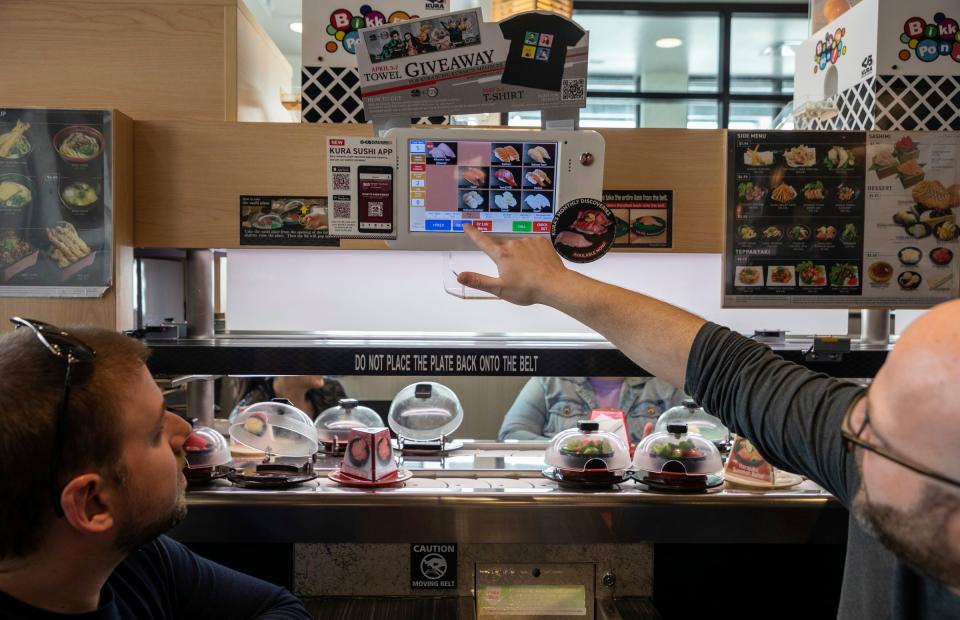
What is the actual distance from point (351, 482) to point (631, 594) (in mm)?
823

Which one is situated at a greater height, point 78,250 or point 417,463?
point 78,250

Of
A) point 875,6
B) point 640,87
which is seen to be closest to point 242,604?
point 875,6

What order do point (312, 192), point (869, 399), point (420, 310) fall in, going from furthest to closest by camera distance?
point (420, 310), point (312, 192), point (869, 399)

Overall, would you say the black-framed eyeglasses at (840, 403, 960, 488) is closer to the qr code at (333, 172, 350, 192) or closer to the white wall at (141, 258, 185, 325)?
the qr code at (333, 172, 350, 192)

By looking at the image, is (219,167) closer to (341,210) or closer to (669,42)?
(341,210)

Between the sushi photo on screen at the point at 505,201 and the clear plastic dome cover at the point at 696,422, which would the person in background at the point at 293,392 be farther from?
the sushi photo on screen at the point at 505,201

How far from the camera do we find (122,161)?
6.68 feet

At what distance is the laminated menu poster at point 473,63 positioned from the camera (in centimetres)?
171

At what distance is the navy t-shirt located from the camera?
1497 mm

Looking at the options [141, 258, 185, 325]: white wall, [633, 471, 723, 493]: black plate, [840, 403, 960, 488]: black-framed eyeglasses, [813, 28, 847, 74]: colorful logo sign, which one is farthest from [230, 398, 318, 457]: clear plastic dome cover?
[813, 28, 847, 74]: colorful logo sign

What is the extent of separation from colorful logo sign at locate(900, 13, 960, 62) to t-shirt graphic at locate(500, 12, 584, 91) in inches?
43.2

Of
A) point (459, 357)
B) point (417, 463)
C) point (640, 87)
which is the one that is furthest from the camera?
point (640, 87)

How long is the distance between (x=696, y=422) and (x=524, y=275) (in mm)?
1153

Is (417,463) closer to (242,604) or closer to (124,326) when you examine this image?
(242,604)
